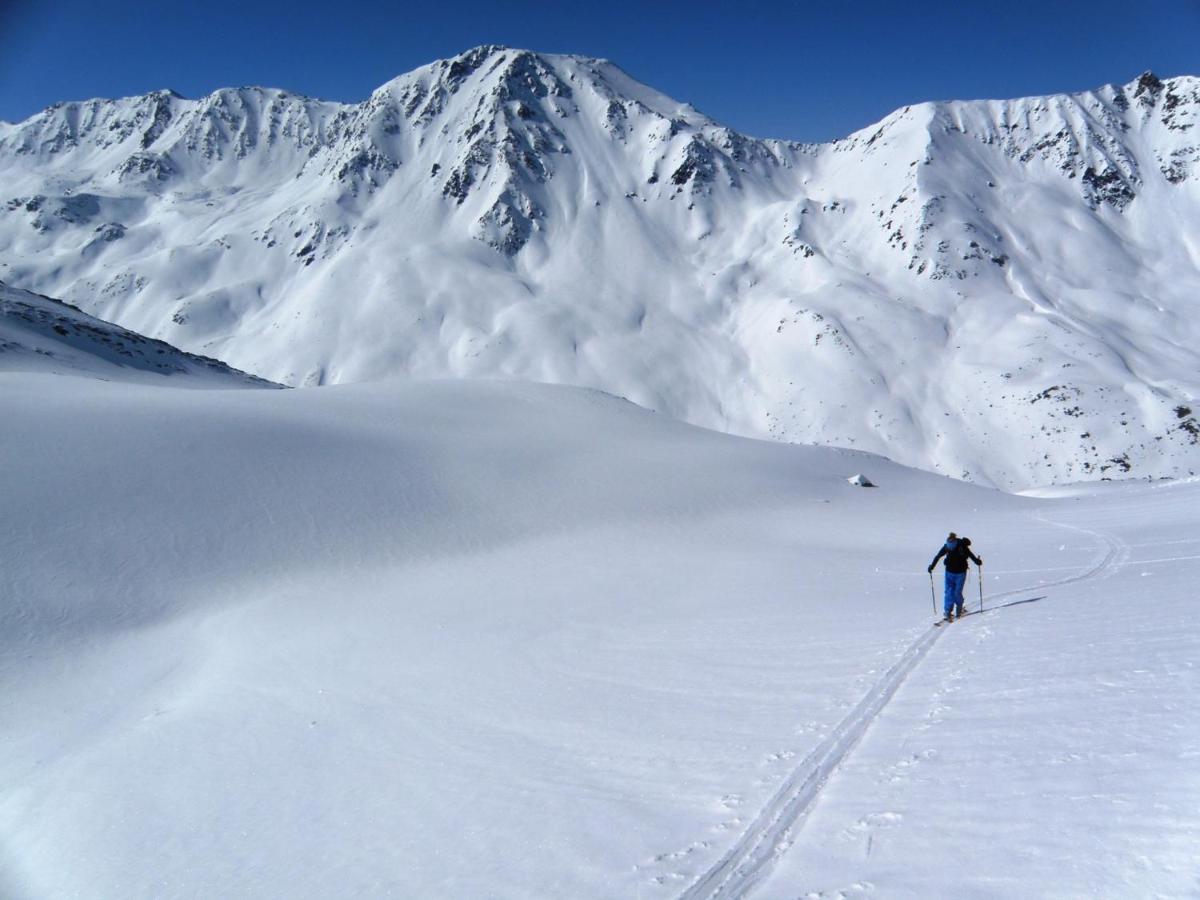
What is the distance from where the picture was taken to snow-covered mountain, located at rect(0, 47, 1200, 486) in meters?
114

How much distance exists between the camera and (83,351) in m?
51.4

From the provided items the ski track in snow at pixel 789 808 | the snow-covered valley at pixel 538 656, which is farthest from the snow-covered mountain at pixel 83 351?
the ski track in snow at pixel 789 808

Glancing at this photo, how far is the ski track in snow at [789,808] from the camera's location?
520cm

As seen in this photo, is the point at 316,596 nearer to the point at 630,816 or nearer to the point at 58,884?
the point at 58,884

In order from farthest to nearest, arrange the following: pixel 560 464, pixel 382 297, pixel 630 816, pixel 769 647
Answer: pixel 382 297 → pixel 560 464 → pixel 769 647 → pixel 630 816

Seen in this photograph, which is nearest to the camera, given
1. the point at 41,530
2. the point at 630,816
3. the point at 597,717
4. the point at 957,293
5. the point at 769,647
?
the point at 630,816

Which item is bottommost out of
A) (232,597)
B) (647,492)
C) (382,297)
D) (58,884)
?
(58,884)

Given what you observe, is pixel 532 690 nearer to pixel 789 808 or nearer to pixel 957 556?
pixel 789 808

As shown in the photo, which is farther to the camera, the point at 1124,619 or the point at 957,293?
the point at 957,293

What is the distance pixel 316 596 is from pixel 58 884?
11.2 meters

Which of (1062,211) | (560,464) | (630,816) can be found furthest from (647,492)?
(1062,211)

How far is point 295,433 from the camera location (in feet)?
92.4

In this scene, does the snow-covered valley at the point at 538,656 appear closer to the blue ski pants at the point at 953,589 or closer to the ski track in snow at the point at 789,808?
the ski track in snow at the point at 789,808

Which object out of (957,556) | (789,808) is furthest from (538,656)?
(957,556)
